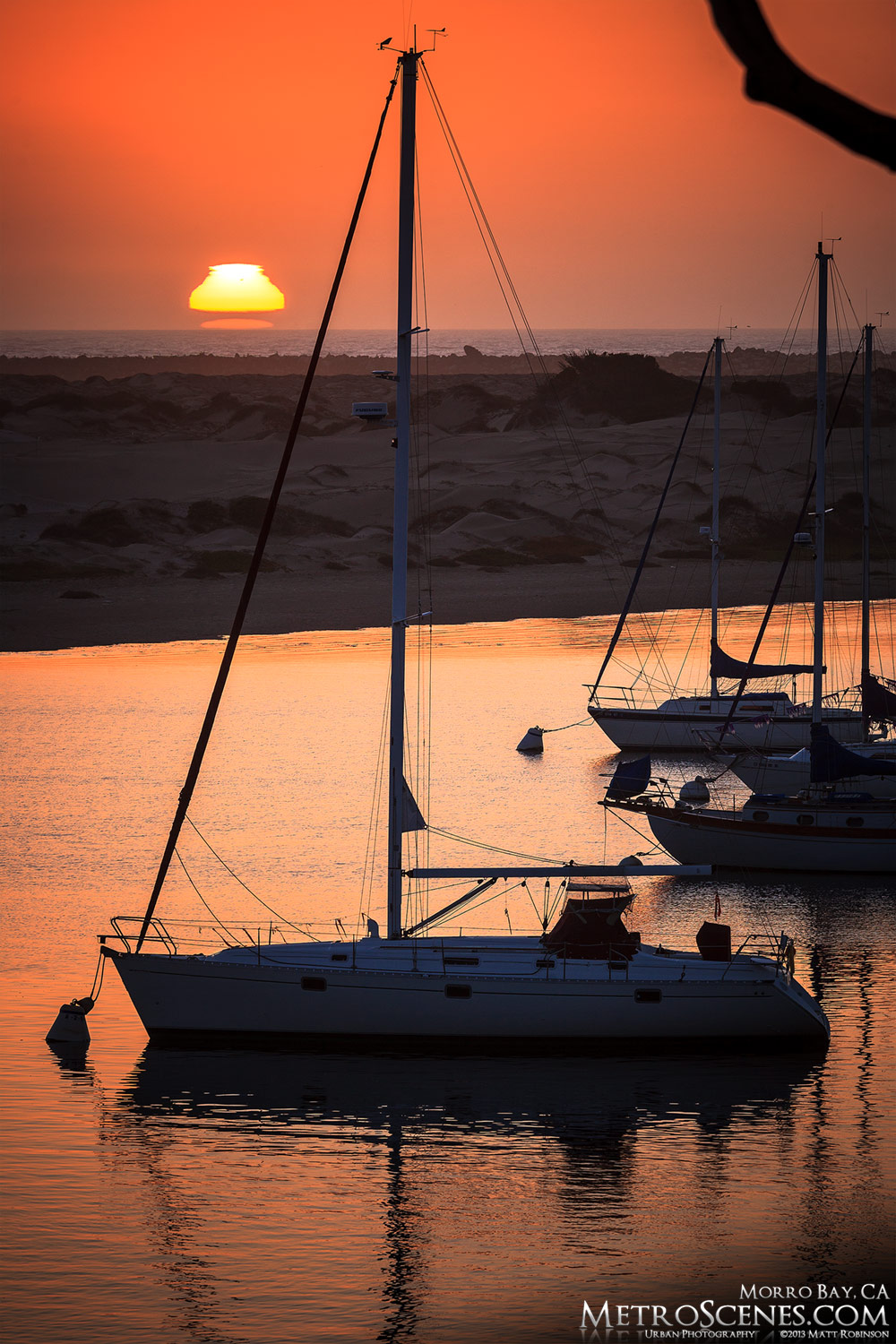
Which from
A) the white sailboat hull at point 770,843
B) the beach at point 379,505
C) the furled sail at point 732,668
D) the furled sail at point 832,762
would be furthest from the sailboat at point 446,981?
the beach at point 379,505

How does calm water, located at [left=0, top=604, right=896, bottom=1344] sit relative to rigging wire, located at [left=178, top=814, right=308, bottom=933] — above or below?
below

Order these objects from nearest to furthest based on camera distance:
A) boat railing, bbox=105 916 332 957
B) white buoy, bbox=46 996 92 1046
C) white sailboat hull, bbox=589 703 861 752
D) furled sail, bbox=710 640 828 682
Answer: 1. white buoy, bbox=46 996 92 1046
2. boat railing, bbox=105 916 332 957
3. white sailboat hull, bbox=589 703 861 752
4. furled sail, bbox=710 640 828 682

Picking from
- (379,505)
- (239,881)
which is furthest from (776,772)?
Result: (379,505)

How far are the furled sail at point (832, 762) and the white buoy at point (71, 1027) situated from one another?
14.9m

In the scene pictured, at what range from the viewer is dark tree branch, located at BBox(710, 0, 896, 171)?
630 cm

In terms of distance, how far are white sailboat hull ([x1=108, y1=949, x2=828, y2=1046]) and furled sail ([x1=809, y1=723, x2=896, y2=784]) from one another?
407 inches

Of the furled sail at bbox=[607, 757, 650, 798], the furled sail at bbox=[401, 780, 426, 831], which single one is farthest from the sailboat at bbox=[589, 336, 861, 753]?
the furled sail at bbox=[401, 780, 426, 831]

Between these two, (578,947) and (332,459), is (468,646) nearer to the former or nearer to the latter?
(578,947)

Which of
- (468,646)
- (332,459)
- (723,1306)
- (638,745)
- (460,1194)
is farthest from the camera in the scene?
(332,459)

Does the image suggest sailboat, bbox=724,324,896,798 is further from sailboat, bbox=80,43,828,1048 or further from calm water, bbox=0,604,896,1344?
sailboat, bbox=80,43,828,1048

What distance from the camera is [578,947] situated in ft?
68.0

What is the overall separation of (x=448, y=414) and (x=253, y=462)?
2478cm

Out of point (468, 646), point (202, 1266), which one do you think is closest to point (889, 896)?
point (202, 1266)

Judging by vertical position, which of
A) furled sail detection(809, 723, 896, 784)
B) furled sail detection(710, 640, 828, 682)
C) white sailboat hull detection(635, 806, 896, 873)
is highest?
furled sail detection(710, 640, 828, 682)
